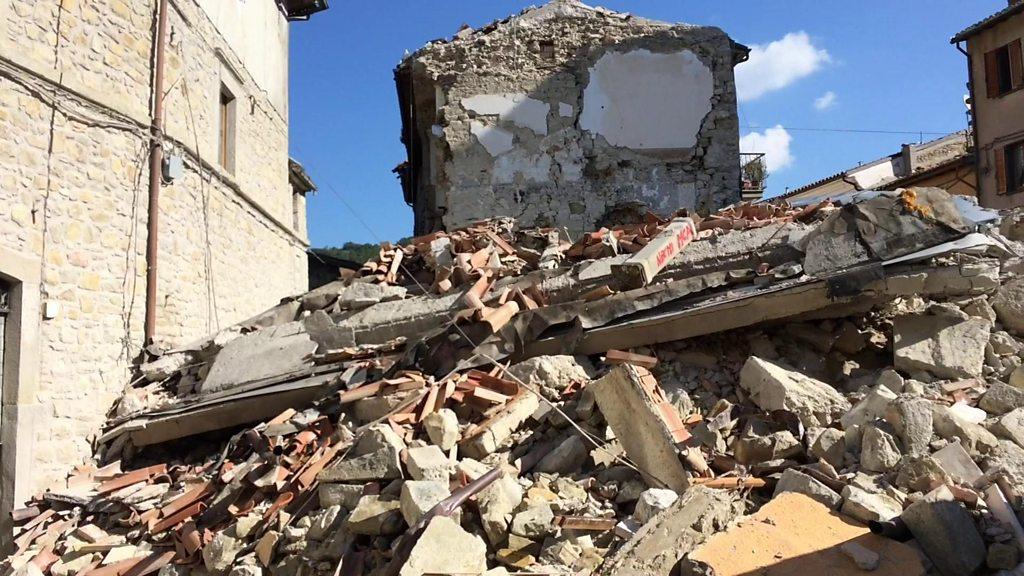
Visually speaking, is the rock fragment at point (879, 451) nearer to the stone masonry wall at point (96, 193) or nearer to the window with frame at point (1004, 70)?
the stone masonry wall at point (96, 193)

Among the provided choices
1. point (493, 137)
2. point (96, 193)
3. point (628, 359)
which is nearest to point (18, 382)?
point (96, 193)

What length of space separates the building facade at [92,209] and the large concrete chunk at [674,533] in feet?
19.5

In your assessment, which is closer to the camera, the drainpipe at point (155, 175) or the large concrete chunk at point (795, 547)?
the large concrete chunk at point (795, 547)

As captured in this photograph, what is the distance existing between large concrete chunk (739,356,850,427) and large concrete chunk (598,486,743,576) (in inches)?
41.2

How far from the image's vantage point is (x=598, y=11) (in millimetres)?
12859

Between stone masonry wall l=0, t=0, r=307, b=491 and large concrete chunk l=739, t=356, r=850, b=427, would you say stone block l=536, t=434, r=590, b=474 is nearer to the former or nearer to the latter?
large concrete chunk l=739, t=356, r=850, b=427

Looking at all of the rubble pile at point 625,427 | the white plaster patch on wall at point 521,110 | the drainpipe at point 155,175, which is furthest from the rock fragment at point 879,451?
the white plaster patch on wall at point 521,110

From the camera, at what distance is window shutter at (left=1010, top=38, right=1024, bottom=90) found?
16938mm

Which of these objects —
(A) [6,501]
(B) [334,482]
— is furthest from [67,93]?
(B) [334,482]

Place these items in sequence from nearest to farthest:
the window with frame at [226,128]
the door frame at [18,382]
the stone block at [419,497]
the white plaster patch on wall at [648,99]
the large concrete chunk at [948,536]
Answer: the large concrete chunk at [948,536]
the stone block at [419,497]
the door frame at [18,382]
the window with frame at [226,128]
the white plaster patch on wall at [648,99]

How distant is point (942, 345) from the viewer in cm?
497

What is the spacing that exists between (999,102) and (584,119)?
12.7 meters

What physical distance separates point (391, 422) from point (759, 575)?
9.48 feet

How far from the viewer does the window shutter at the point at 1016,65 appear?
16.9m
